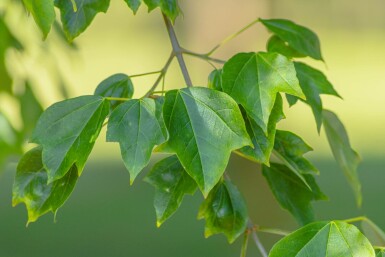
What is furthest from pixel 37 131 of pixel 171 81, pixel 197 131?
pixel 171 81

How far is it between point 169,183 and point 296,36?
0.35 meters

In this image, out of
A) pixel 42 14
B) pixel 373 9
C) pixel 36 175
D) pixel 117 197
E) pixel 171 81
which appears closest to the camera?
pixel 42 14

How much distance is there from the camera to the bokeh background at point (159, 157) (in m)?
4.47

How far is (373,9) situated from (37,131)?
16.0m

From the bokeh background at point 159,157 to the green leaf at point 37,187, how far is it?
0.54m

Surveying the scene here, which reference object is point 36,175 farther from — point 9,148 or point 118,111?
point 9,148

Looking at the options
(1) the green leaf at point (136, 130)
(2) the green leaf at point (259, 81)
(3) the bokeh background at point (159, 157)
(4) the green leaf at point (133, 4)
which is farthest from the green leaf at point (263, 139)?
(3) the bokeh background at point (159, 157)

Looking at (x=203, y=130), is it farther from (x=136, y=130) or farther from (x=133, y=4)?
(x=133, y=4)

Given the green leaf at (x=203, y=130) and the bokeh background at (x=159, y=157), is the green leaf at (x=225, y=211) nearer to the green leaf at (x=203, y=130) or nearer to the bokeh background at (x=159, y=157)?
the green leaf at (x=203, y=130)

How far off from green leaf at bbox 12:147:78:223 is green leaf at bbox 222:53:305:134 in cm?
25

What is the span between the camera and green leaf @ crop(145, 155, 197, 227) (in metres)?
1.20

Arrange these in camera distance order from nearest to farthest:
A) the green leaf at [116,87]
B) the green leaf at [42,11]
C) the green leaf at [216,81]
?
1. the green leaf at [42,11]
2. the green leaf at [216,81]
3. the green leaf at [116,87]

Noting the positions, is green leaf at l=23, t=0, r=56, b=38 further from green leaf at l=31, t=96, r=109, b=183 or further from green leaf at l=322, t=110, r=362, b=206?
green leaf at l=322, t=110, r=362, b=206

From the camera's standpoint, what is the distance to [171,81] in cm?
1334
